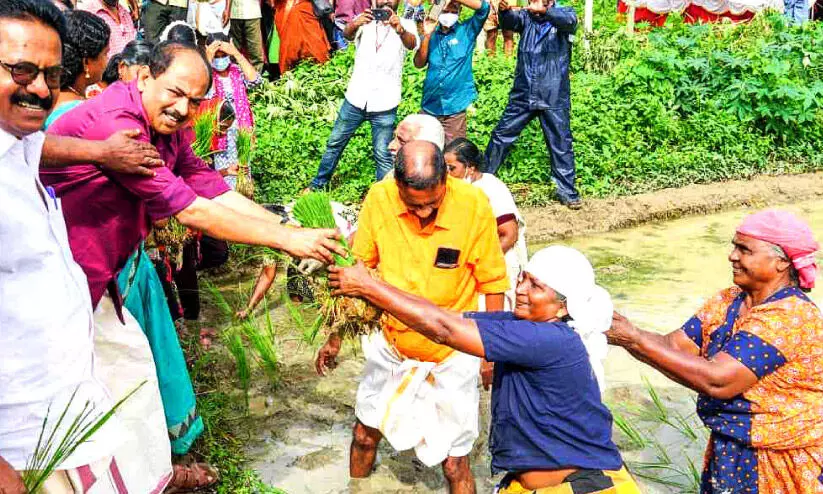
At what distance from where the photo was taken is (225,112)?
6.38 metres

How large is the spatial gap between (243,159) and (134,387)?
3.52 metres

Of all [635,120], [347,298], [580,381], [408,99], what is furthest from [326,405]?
[635,120]

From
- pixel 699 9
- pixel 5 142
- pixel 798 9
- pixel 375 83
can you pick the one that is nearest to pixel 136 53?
pixel 5 142

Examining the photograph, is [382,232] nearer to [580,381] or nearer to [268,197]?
[580,381]

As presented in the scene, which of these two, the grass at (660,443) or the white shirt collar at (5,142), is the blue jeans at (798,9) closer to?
the grass at (660,443)

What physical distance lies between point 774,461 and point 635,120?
7340mm

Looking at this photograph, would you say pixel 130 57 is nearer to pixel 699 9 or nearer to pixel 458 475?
pixel 458 475

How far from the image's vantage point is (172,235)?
Result: 4746 millimetres

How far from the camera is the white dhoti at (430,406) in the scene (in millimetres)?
3996

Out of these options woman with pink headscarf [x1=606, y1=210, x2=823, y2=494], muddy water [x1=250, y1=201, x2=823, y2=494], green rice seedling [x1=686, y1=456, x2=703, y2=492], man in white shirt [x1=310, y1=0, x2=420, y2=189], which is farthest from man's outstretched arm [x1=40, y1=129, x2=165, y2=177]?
man in white shirt [x1=310, y1=0, x2=420, y2=189]

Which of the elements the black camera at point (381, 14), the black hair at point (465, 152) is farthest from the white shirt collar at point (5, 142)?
the black camera at point (381, 14)

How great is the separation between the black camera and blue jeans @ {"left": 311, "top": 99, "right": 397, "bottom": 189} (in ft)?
2.67

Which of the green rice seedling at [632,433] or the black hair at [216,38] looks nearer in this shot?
the green rice seedling at [632,433]

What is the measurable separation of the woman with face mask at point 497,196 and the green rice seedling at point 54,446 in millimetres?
2783
